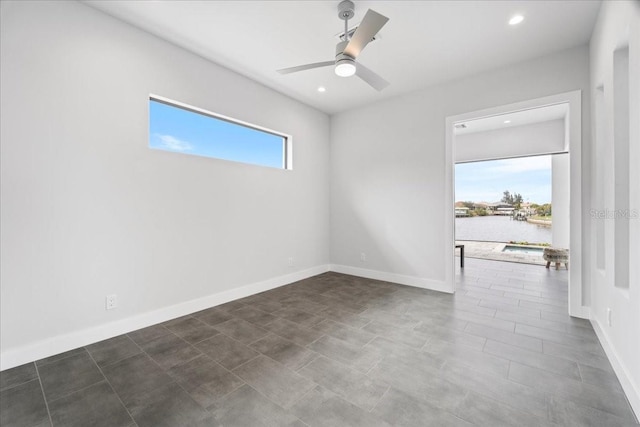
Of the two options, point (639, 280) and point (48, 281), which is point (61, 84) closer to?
point (48, 281)

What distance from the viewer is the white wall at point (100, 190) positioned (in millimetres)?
2119

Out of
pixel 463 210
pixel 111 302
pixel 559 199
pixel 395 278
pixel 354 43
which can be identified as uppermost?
pixel 354 43

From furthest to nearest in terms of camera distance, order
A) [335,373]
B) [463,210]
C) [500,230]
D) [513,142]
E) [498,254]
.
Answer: [463,210] < [500,230] < [498,254] < [513,142] < [335,373]

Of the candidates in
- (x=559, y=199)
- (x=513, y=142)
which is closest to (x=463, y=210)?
(x=559, y=199)

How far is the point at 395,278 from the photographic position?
14.5ft

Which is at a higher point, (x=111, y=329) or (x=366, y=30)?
(x=366, y=30)

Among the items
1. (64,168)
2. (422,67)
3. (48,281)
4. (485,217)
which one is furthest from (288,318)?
(485,217)

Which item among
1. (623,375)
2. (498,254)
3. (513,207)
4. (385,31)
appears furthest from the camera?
(513,207)

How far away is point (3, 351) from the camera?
6.70 feet

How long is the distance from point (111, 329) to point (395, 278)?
12.2 ft

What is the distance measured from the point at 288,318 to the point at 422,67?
11.4 feet

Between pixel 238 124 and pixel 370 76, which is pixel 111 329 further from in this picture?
pixel 370 76

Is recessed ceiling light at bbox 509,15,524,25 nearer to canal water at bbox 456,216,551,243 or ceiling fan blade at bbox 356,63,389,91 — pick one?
ceiling fan blade at bbox 356,63,389,91

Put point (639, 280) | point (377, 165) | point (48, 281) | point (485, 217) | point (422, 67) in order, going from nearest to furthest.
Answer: point (639, 280) → point (48, 281) → point (422, 67) → point (377, 165) → point (485, 217)
